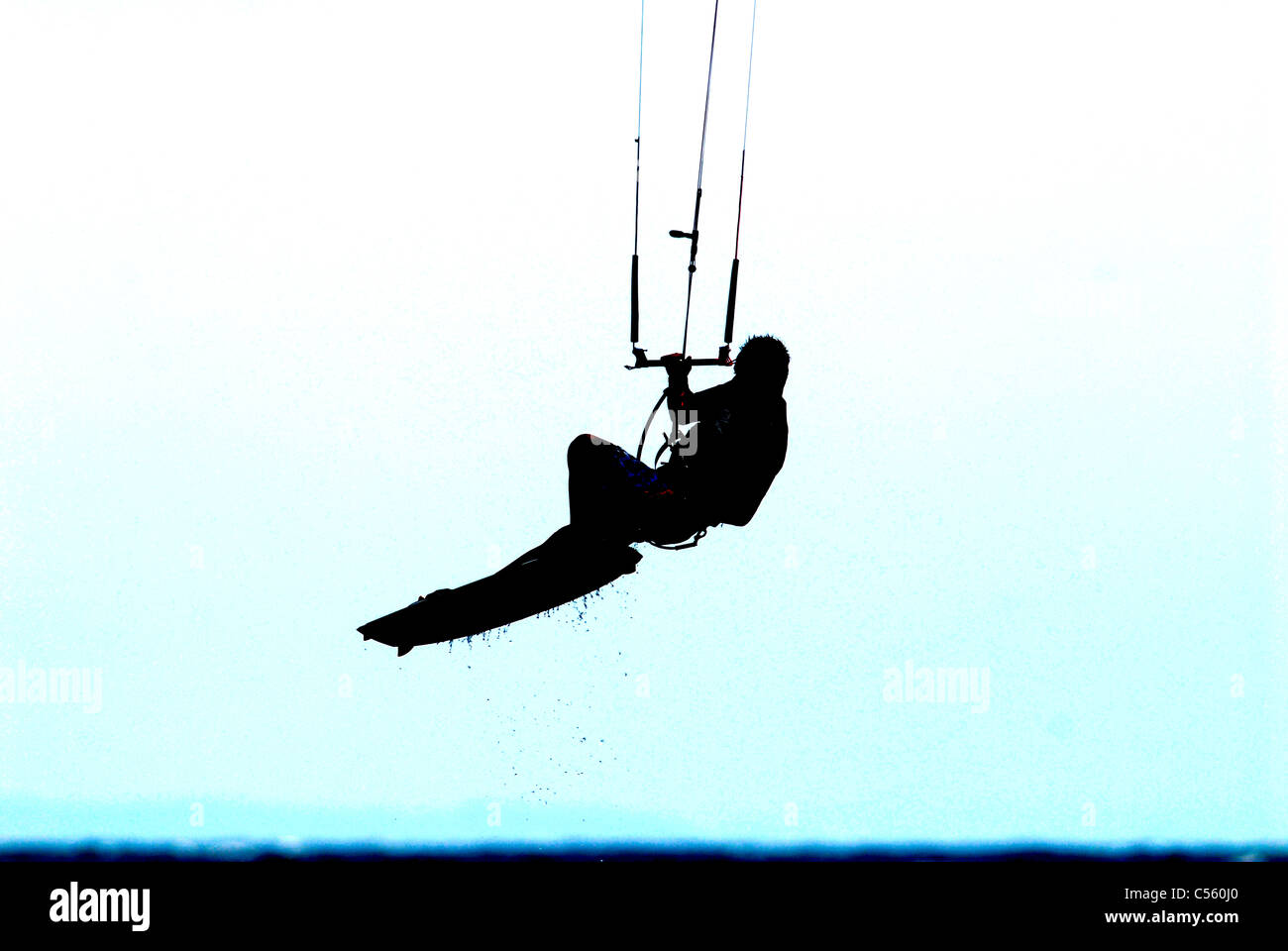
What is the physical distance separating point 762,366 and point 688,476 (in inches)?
36.1

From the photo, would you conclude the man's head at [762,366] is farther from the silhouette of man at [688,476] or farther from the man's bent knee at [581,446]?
the man's bent knee at [581,446]

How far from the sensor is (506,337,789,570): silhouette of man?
1309 cm

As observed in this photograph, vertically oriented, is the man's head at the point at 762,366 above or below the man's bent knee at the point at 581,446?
above

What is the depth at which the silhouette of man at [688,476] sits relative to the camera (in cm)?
1309

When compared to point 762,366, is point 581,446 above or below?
below

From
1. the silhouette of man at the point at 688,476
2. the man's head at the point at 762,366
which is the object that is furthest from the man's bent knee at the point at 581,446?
the man's head at the point at 762,366

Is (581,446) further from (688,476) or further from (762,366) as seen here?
(762,366)

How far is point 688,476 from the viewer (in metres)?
13.2

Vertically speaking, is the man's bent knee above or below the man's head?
below

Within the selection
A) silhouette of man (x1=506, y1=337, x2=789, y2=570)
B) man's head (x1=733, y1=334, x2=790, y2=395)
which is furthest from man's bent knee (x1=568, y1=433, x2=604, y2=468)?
man's head (x1=733, y1=334, x2=790, y2=395)

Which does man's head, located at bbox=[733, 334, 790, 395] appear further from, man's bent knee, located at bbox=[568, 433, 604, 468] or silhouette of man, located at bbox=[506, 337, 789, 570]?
man's bent knee, located at bbox=[568, 433, 604, 468]

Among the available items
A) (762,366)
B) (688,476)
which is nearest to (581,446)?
(688,476)
